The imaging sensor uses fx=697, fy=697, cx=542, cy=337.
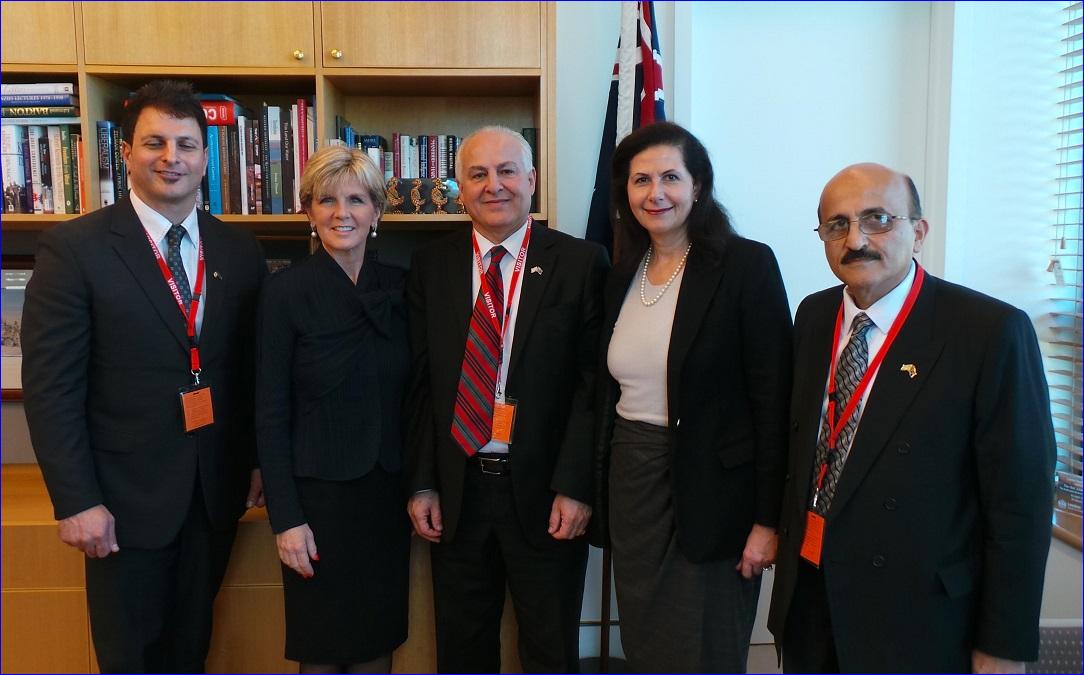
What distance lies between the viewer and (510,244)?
6.39 ft

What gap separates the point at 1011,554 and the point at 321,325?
1596 mm

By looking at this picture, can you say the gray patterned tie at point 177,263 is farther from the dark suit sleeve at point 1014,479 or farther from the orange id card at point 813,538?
the dark suit sleeve at point 1014,479

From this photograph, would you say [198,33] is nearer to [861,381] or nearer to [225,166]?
[225,166]

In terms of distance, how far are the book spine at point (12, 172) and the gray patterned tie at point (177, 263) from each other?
929 mm

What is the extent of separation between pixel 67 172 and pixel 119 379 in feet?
3.56

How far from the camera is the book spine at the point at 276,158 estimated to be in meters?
2.42

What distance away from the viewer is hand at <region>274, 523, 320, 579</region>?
184cm

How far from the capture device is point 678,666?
1740 mm

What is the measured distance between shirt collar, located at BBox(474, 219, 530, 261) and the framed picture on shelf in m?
1.90

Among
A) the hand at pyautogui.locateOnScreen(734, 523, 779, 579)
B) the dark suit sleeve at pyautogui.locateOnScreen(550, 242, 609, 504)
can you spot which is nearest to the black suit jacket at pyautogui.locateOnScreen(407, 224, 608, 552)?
the dark suit sleeve at pyautogui.locateOnScreen(550, 242, 609, 504)

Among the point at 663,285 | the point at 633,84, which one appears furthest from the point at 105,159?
the point at 663,285

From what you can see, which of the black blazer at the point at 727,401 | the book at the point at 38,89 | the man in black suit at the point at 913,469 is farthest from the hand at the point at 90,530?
the man in black suit at the point at 913,469

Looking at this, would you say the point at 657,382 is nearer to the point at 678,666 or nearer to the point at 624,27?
the point at 678,666

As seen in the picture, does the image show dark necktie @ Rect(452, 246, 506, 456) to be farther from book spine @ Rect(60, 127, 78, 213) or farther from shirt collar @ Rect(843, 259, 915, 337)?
book spine @ Rect(60, 127, 78, 213)
